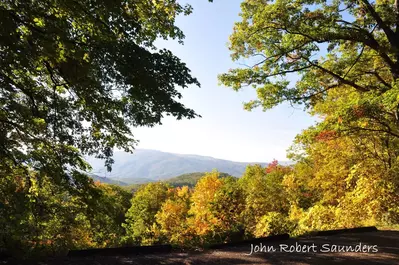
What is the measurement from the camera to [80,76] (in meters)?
4.75

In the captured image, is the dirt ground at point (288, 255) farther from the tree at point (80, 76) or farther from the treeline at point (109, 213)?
the tree at point (80, 76)

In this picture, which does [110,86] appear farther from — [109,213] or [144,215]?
[144,215]

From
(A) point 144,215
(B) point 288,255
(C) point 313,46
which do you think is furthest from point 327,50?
(A) point 144,215

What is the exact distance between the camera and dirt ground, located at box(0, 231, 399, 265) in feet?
18.2

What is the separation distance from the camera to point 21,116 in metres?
5.73

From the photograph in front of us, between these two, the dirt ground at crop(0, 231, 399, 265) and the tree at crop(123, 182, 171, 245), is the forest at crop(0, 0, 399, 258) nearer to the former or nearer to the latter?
the dirt ground at crop(0, 231, 399, 265)

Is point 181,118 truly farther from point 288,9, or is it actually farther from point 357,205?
point 357,205

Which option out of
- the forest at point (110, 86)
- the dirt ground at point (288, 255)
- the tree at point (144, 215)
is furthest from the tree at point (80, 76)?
the tree at point (144, 215)

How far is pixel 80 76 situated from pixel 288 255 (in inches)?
245

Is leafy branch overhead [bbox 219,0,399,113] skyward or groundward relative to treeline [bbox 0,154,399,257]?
skyward

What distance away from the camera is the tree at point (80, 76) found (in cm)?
427

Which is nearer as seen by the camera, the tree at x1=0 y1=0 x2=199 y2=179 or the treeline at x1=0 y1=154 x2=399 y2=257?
the tree at x1=0 y1=0 x2=199 y2=179

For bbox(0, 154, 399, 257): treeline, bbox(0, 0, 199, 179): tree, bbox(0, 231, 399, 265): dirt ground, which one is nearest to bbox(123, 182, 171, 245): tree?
bbox(0, 154, 399, 257): treeline

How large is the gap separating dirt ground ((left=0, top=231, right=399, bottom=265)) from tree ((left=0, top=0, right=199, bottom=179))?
2337 mm
